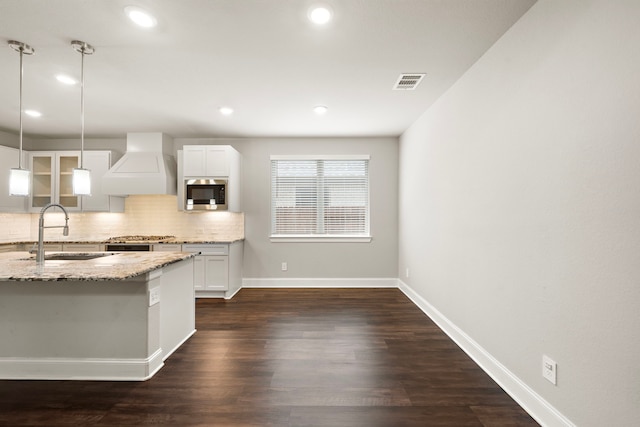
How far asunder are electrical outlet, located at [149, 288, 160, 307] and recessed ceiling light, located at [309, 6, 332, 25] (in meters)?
2.31

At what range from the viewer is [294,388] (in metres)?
2.26

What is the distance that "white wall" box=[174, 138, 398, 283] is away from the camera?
211 inches

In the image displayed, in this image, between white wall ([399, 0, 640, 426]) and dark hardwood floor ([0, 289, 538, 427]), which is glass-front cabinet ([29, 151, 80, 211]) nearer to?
dark hardwood floor ([0, 289, 538, 427])

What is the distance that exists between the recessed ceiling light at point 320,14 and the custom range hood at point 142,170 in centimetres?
358

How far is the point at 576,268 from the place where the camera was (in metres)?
1.65

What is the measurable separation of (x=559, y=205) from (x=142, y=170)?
507 centimetres

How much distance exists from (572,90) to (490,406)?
197cm

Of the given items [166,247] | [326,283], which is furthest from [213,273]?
[326,283]

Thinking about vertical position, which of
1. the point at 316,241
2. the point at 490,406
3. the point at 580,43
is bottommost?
the point at 490,406

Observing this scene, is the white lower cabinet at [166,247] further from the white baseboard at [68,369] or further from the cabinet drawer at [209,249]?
the white baseboard at [68,369]

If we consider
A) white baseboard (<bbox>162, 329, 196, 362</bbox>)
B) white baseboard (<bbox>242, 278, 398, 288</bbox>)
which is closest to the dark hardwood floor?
white baseboard (<bbox>162, 329, 196, 362</bbox>)

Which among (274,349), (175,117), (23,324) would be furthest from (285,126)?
(23,324)

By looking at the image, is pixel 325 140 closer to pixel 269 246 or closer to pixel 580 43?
pixel 269 246

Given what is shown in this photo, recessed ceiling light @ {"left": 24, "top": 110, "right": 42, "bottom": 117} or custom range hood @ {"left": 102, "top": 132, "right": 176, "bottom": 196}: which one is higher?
recessed ceiling light @ {"left": 24, "top": 110, "right": 42, "bottom": 117}
